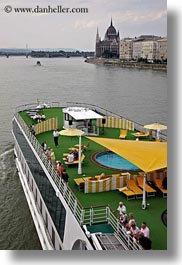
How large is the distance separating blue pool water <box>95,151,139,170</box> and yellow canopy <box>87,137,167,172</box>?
1.06 meters

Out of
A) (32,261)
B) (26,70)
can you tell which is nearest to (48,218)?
(32,261)

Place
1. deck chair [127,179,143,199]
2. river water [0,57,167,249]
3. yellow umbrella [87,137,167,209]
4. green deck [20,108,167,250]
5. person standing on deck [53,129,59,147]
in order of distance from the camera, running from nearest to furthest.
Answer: green deck [20,108,167,250]
yellow umbrella [87,137,167,209]
deck chair [127,179,143,199]
river water [0,57,167,249]
person standing on deck [53,129,59,147]

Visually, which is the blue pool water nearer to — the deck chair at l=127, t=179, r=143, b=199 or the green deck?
the green deck

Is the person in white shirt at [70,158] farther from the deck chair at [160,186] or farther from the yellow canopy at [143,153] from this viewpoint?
the deck chair at [160,186]

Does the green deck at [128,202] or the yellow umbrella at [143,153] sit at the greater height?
the yellow umbrella at [143,153]

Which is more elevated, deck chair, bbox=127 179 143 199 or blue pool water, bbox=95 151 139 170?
blue pool water, bbox=95 151 139 170

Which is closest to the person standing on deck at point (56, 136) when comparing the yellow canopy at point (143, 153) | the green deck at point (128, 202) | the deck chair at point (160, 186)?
the green deck at point (128, 202)

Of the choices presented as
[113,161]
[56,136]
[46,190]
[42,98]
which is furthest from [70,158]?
[42,98]

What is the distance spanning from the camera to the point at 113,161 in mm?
7223

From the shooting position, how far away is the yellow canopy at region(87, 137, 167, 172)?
5.16 meters

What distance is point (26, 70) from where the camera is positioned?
2759 centimetres

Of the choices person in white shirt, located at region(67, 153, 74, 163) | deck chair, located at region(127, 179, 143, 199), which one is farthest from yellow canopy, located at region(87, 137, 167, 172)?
person in white shirt, located at region(67, 153, 74, 163)

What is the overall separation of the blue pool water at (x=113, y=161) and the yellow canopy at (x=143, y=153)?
1059mm

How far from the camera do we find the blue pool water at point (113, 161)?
22.7ft
